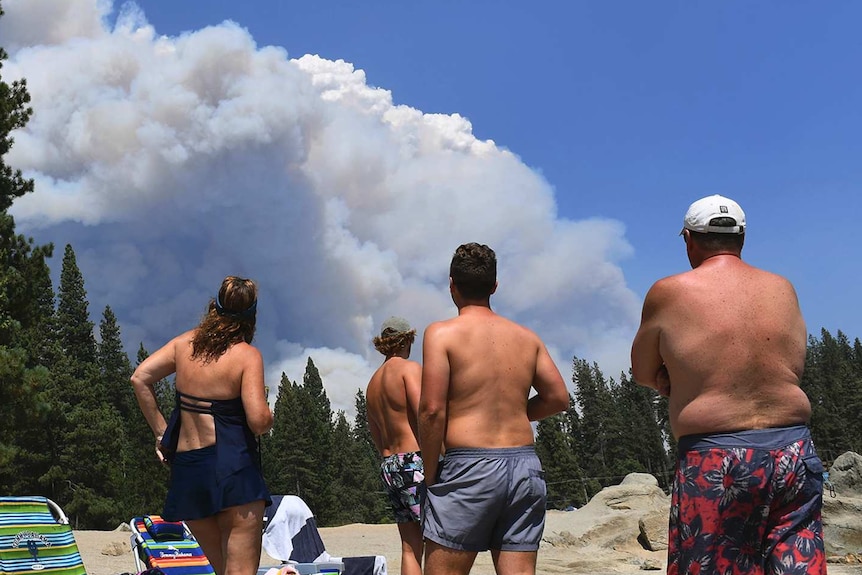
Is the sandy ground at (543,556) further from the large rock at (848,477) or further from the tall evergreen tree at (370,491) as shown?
the tall evergreen tree at (370,491)

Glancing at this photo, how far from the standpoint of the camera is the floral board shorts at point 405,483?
5.04m

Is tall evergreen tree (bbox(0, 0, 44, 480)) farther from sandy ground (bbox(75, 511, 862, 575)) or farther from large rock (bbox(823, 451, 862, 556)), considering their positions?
large rock (bbox(823, 451, 862, 556))

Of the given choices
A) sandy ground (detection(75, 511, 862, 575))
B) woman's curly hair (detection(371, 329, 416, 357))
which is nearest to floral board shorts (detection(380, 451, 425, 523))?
woman's curly hair (detection(371, 329, 416, 357))

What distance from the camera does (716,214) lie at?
2967 mm

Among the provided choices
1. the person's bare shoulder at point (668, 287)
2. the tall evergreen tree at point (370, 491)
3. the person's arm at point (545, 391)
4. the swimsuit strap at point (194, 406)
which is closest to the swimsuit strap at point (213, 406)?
the swimsuit strap at point (194, 406)

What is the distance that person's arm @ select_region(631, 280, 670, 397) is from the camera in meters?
2.91

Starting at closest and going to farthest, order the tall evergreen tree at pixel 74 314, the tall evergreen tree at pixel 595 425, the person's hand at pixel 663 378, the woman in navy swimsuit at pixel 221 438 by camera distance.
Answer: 1. the person's hand at pixel 663 378
2. the woman in navy swimsuit at pixel 221 438
3. the tall evergreen tree at pixel 74 314
4. the tall evergreen tree at pixel 595 425

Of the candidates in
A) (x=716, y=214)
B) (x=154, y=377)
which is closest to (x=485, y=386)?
(x=716, y=214)

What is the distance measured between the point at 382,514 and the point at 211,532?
63.3 metres

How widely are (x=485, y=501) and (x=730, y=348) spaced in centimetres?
107

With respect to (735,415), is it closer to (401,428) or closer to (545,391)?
(545,391)

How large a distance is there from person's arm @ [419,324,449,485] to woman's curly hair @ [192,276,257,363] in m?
0.99

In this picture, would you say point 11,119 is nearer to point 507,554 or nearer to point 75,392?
point 507,554

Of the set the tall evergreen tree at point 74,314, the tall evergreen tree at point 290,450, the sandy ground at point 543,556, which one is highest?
the tall evergreen tree at point 74,314
